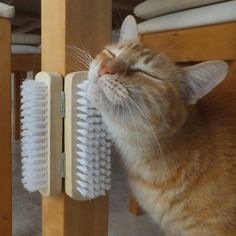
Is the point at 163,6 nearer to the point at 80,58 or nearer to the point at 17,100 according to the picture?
the point at 80,58

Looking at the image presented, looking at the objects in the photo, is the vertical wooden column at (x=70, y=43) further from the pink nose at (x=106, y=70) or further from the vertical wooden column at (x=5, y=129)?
the vertical wooden column at (x=5, y=129)

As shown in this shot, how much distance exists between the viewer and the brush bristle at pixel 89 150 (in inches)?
28.3

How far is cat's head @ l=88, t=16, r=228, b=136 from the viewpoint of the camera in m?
0.70

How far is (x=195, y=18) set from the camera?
93 centimetres

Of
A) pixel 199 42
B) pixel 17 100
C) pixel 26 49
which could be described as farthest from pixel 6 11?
pixel 17 100

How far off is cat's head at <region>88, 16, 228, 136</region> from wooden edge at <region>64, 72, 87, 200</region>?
33mm

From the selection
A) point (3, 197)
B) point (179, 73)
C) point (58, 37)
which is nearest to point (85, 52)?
point (58, 37)

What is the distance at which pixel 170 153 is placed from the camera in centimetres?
80

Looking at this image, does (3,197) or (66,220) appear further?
(3,197)

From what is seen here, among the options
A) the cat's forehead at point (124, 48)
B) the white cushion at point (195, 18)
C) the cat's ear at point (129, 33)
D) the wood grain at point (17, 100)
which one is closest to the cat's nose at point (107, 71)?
the cat's forehead at point (124, 48)

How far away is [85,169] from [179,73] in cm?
30

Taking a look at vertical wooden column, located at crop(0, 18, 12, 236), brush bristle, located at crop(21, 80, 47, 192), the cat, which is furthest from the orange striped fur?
vertical wooden column, located at crop(0, 18, 12, 236)

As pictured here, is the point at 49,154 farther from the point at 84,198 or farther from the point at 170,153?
the point at 170,153

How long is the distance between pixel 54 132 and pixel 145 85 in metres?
0.21
